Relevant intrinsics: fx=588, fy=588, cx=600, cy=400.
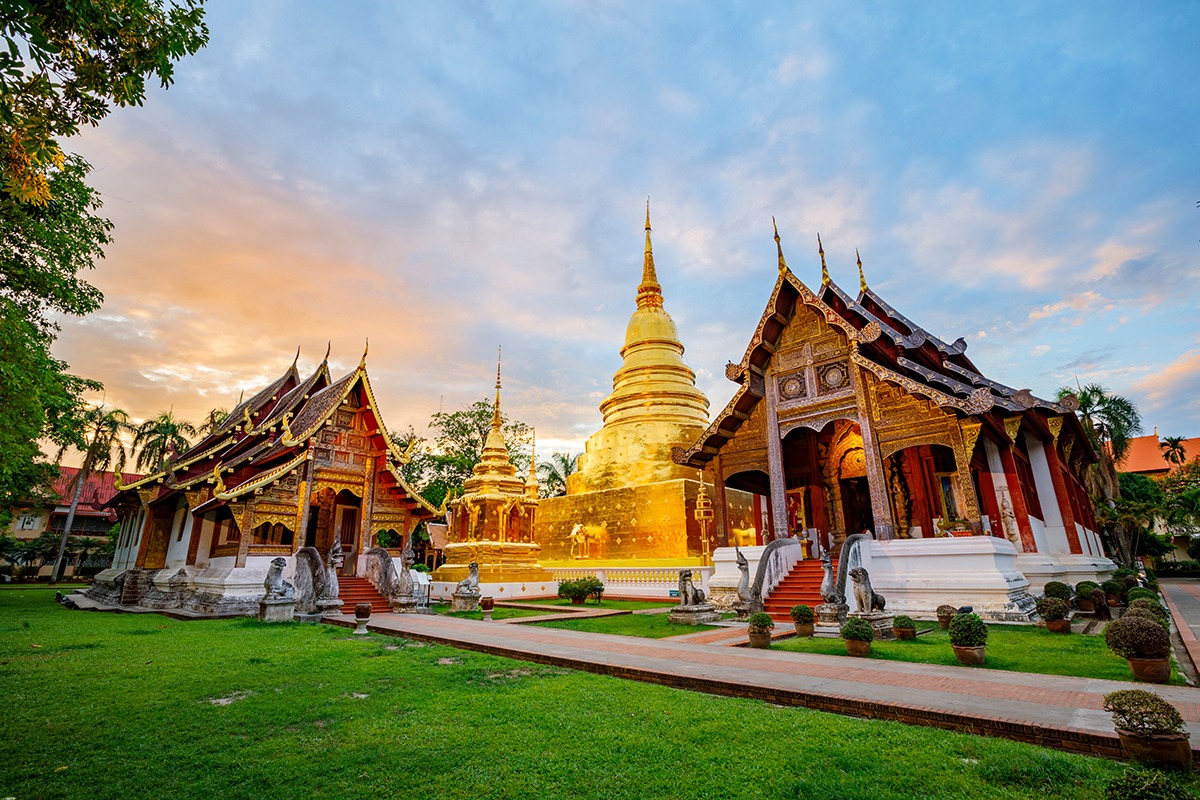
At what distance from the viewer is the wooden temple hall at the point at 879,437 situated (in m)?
12.2

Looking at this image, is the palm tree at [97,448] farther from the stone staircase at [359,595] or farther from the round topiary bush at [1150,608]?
the round topiary bush at [1150,608]

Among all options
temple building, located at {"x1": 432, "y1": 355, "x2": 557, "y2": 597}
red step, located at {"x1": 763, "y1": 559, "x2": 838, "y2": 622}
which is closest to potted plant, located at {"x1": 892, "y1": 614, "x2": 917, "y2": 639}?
red step, located at {"x1": 763, "y1": 559, "x2": 838, "y2": 622}

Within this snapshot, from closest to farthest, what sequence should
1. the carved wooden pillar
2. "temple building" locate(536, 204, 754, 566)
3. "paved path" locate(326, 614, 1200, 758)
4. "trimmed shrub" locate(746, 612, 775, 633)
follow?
"paved path" locate(326, 614, 1200, 758)
"trimmed shrub" locate(746, 612, 775, 633)
the carved wooden pillar
"temple building" locate(536, 204, 754, 566)

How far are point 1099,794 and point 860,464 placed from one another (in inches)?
549

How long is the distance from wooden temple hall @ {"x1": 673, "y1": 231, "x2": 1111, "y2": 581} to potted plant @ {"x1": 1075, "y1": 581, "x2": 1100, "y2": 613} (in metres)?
0.62

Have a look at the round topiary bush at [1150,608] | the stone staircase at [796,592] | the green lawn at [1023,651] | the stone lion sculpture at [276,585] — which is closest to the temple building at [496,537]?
the stone lion sculpture at [276,585]

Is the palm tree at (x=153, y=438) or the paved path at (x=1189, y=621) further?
the palm tree at (x=153, y=438)

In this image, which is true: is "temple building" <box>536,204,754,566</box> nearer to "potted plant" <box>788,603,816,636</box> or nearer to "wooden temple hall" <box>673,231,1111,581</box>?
"wooden temple hall" <box>673,231,1111,581</box>

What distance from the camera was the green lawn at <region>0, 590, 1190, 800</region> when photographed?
10.8ft

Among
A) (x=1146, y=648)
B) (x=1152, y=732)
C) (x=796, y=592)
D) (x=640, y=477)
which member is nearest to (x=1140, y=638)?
(x=1146, y=648)

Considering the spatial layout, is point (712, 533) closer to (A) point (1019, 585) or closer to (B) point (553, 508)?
(B) point (553, 508)

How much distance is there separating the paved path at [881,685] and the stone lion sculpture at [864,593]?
2686 mm

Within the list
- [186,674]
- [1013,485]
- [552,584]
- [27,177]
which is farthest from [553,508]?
[27,177]

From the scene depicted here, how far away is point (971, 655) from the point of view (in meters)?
6.39
